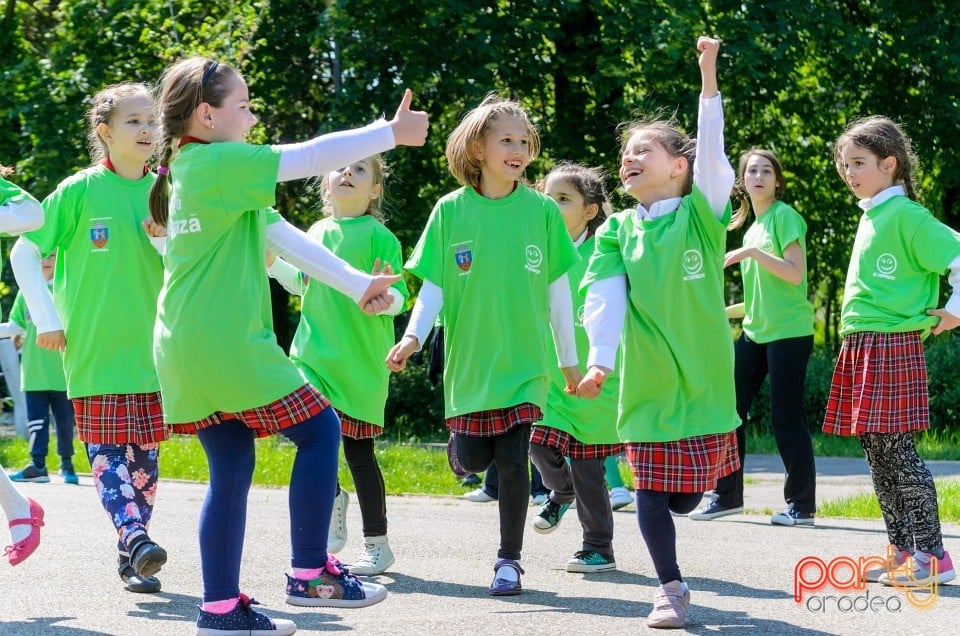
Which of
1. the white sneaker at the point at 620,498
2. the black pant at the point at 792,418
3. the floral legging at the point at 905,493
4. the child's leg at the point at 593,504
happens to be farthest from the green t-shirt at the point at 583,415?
the white sneaker at the point at 620,498

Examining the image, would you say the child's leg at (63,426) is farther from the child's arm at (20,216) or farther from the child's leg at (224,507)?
the child's leg at (224,507)

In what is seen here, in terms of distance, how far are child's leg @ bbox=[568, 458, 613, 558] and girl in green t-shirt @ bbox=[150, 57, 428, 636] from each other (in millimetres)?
1634

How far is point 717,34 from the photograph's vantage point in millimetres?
15469

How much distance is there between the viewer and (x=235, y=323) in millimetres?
4055

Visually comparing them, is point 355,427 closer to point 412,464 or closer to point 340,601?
point 340,601

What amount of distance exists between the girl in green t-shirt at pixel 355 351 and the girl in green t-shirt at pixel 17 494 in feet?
4.11

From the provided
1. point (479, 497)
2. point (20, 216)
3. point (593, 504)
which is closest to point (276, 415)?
point (20, 216)

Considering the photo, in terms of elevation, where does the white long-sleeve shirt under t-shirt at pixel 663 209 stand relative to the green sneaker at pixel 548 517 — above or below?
above

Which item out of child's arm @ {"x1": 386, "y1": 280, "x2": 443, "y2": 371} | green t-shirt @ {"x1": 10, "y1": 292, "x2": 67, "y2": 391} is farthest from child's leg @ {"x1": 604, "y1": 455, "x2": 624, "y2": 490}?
green t-shirt @ {"x1": 10, "y1": 292, "x2": 67, "y2": 391}

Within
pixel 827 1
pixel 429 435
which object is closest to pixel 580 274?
pixel 429 435

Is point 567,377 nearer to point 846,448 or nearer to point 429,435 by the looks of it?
point 846,448

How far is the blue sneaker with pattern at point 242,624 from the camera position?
4.07 meters

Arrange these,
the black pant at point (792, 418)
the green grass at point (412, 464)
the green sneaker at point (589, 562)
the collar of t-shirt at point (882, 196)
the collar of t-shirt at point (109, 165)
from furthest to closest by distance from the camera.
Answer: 1. the green grass at point (412, 464)
2. the black pant at point (792, 418)
3. the green sneaker at point (589, 562)
4. the collar of t-shirt at point (882, 196)
5. the collar of t-shirt at point (109, 165)

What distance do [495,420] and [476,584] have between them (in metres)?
0.73
